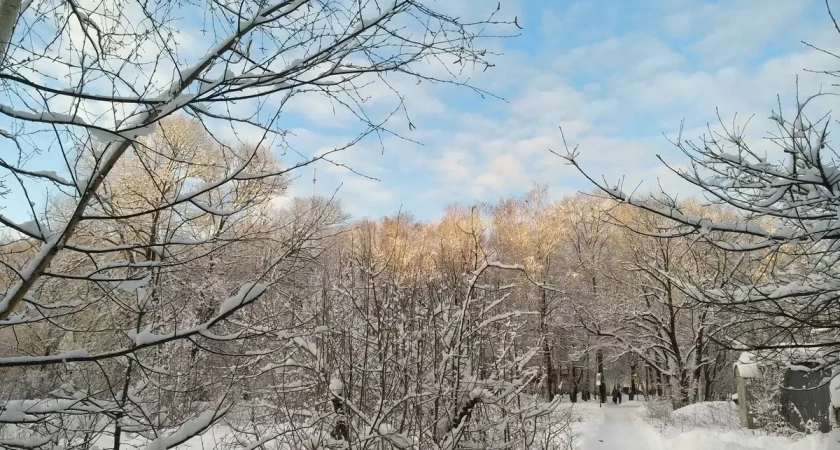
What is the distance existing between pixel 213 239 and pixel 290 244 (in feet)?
1.18

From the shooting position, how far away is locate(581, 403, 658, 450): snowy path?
44.1ft

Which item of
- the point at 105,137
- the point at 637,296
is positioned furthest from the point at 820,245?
the point at 637,296

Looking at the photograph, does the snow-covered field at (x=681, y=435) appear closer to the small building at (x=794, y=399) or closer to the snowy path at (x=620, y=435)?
the snowy path at (x=620, y=435)

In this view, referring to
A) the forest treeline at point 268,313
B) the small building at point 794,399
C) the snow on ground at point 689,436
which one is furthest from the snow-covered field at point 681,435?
the forest treeline at point 268,313

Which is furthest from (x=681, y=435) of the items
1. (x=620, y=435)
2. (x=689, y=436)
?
(x=620, y=435)

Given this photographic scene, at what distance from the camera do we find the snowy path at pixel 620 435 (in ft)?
44.1

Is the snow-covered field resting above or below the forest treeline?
below

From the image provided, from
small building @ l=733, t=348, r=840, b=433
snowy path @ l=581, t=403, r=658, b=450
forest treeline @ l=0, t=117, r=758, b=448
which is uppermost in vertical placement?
forest treeline @ l=0, t=117, r=758, b=448

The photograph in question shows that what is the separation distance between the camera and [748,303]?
4328 millimetres

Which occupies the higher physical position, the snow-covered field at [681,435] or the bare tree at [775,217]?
the bare tree at [775,217]

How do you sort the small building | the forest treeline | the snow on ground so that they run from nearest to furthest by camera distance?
the forest treeline < the snow on ground < the small building

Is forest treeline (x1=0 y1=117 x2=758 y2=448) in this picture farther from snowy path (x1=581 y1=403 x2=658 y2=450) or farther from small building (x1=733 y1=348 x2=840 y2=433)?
snowy path (x1=581 y1=403 x2=658 y2=450)

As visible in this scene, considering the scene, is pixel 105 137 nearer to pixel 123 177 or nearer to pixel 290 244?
pixel 290 244

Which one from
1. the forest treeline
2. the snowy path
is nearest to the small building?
the snowy path
